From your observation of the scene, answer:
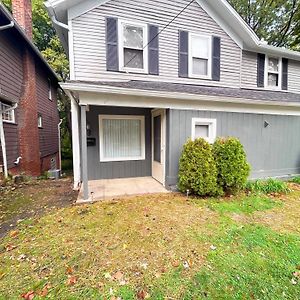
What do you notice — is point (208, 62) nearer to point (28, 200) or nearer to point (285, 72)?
point (285, 72)

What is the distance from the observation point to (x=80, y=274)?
2584 millimetres

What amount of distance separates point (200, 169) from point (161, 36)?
4.92m

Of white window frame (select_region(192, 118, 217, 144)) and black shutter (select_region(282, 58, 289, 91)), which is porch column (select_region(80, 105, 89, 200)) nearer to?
white window frame (select_region(192, 118, 217, 144))

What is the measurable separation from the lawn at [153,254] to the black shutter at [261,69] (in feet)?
20.5

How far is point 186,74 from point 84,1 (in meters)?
3.95

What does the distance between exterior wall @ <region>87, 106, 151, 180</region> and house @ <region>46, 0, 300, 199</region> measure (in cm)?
3

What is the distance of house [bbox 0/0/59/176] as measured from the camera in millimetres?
7660

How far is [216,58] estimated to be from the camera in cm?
778

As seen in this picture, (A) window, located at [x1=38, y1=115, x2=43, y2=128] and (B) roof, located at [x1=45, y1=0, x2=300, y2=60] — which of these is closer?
(B) roof, located at [x1=45, y1=0, x2=300, y2=60]

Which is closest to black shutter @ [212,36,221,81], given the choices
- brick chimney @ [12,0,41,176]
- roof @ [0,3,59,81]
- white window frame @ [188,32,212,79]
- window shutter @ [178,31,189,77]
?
white window frame @ [188,32,212,79]

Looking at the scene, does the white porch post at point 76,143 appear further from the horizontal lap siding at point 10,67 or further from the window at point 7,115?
the horizontal lap siding at point 10,67

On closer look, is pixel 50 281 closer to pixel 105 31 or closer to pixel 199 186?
pixel 199 186

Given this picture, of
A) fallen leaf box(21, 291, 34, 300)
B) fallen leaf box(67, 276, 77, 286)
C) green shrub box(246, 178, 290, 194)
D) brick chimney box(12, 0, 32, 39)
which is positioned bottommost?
fallen leaf box(21, 291, 34, 300)

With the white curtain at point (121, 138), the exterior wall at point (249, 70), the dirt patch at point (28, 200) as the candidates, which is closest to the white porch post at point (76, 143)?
the dirt patch at point (28, 200)
